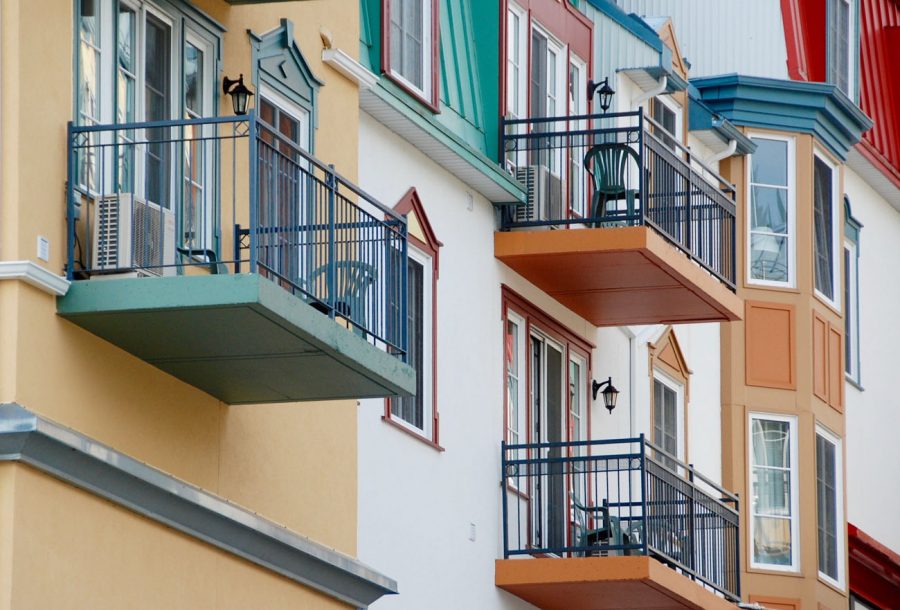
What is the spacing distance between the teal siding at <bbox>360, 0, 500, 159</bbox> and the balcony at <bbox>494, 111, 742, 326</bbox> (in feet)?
0.85

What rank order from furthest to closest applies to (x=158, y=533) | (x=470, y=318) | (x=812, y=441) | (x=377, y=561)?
1. (x=812, y=441)
2. (x=470, y=318)
3. (x=377, y=561)
4. (x=158, y=533)

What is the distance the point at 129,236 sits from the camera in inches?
532

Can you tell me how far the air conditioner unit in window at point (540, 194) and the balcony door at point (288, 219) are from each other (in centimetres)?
669

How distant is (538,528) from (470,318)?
7.06ft

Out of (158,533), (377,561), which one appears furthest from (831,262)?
(158,533)

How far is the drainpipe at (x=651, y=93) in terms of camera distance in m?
26.8

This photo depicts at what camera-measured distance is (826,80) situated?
103 feet

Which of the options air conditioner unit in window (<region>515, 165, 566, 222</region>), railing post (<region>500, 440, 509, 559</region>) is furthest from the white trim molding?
air conditioner unit in window (<region>515, 165, 566, 222</region>)

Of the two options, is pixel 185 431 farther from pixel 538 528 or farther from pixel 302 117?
pixel 538 528

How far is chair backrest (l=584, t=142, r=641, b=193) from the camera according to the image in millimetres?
22797

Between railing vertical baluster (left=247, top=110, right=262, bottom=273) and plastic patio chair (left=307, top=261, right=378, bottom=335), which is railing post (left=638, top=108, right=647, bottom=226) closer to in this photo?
plastic patio chair (left=307, top=261, right=378, bottom=335)

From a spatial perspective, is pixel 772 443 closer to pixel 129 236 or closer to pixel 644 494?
pixel 644 494

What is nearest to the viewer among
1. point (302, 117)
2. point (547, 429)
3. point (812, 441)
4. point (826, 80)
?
point (302, 117)

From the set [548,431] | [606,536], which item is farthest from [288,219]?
[548,431]
